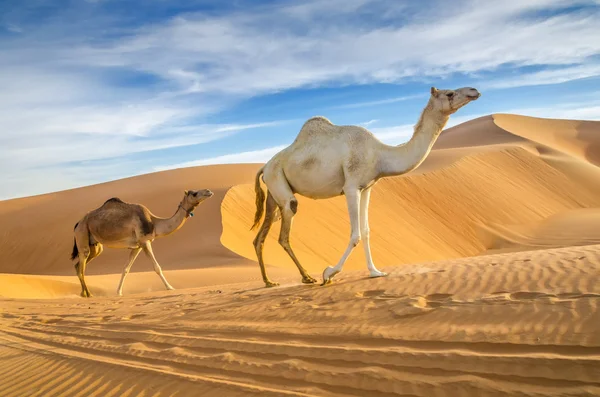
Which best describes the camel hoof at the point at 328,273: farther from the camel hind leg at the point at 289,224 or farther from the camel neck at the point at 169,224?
the camel neck at the point at 169,224

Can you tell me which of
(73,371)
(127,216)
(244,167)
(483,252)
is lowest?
(483,252)

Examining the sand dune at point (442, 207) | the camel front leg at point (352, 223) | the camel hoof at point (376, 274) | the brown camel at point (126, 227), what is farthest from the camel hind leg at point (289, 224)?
the sand dune at point (442, 207)

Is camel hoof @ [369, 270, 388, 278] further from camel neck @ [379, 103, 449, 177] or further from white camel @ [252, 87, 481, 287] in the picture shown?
camel neck @ [379, 103, 449, 177]

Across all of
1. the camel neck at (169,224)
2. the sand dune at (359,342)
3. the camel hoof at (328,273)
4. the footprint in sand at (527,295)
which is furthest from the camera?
the camel neck at (169,224)

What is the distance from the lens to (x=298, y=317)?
5.84m


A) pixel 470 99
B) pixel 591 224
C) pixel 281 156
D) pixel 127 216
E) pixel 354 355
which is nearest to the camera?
pixel 354 355

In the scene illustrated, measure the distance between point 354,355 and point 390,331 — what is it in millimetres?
560

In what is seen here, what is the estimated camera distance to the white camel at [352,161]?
7.49 m

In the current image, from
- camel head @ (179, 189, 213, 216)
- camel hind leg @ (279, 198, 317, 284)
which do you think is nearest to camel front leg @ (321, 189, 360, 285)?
camel hind leg @ (279, 198, 317, 284)

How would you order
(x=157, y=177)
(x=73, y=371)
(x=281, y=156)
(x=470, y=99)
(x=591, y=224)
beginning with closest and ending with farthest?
(x=73, y=371) < (x=470, y=99) < (x=281, y=156) < (x=591, y=224) < (x=157, y=177)

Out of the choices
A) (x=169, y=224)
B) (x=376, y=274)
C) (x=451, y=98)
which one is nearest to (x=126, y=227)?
(x=169, y=224)

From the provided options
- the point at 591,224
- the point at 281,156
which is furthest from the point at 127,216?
the point at 591,224

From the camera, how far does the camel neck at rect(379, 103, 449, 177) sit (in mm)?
7605

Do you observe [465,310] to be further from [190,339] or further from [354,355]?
[190,339]
